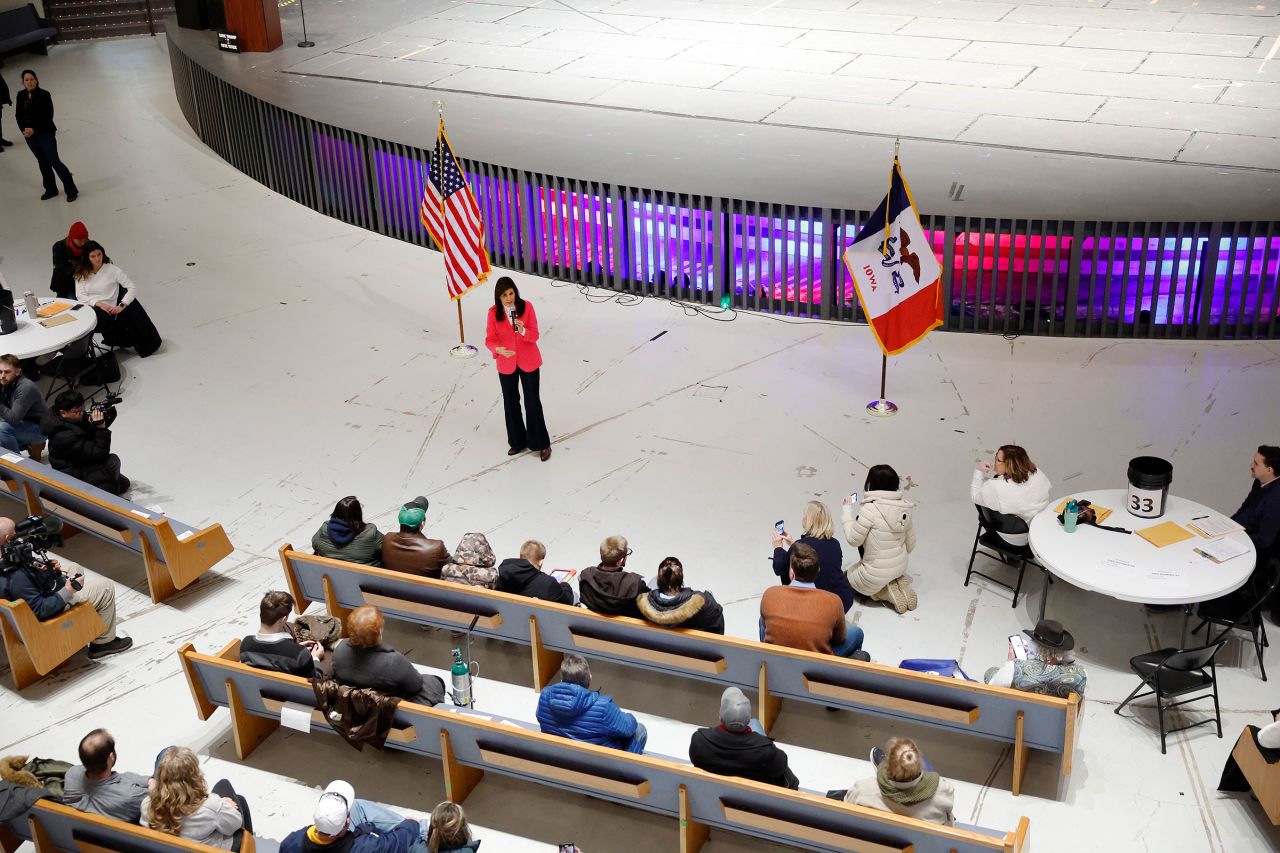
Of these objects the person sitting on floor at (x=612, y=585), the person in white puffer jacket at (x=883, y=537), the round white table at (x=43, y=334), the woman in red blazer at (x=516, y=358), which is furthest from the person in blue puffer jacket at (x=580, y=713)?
the round white table at (x=43, y=334)

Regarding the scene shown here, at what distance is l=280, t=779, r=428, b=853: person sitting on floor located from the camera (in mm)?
5457

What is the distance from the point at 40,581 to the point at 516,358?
3525 millimetres

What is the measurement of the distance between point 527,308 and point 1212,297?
5781 millimetres

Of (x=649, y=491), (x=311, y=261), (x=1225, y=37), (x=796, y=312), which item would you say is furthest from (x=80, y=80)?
(x=1225, y=37)

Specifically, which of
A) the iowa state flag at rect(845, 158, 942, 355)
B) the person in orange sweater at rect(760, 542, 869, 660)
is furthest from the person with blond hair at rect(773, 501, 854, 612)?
the iowa state flag at rect(845, 158, 942, 355)

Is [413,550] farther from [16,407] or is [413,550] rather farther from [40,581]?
[16,407]

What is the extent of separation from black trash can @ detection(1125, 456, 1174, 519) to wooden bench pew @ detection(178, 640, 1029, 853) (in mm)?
2505

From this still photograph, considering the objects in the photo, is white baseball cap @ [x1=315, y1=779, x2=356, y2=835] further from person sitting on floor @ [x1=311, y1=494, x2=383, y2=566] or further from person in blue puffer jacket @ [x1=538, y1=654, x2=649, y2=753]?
person sitting on floor @ [x1=311, y1=494, x2=383, y2=566]

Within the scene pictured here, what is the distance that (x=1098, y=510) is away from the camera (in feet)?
26.0

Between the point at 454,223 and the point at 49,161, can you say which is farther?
the point at 49,161

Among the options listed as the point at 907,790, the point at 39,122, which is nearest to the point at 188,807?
the point at 907,790

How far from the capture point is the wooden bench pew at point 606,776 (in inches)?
221

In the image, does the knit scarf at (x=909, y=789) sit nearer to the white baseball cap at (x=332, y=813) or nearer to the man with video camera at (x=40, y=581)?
the white baseball cap at (x=332, y=813)

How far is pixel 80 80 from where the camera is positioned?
20219 mm
